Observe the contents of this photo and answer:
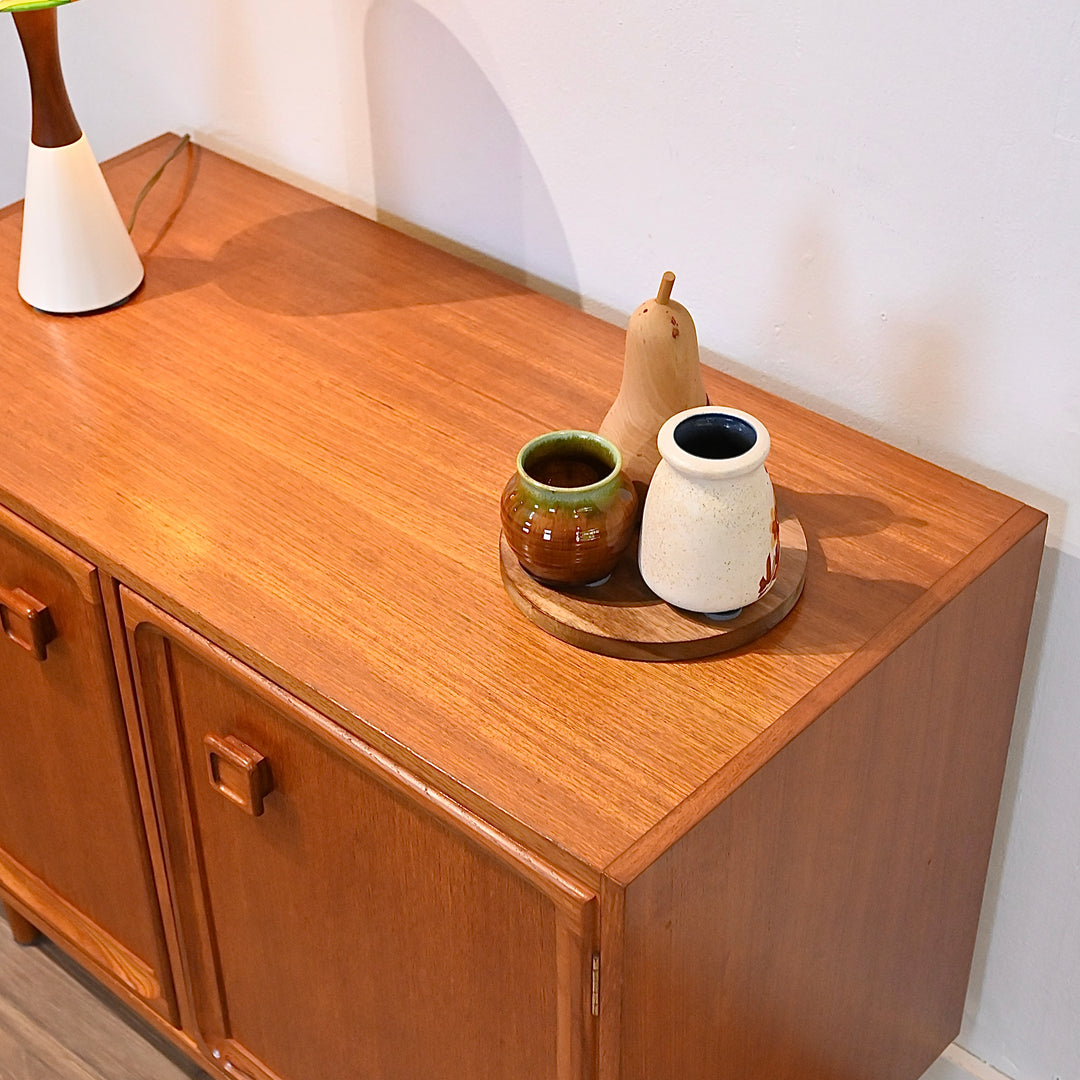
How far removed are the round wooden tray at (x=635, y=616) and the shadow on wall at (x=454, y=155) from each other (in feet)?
1.42

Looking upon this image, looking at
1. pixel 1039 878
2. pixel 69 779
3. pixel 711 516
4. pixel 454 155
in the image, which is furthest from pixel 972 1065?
pixel 454 155

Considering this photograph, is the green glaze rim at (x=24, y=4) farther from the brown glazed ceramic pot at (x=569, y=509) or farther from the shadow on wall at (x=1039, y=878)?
the shadow on wall at (x=1039, y=878)

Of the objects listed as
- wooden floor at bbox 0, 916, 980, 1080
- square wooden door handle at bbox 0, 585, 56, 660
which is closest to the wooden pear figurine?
square wooden door handle at bbox 0, 585, 56, 660

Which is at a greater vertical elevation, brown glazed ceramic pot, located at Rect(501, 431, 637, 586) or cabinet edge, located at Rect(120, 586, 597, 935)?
brown glazed ceramic pot, located at Rect(501, 431, 637, 586)

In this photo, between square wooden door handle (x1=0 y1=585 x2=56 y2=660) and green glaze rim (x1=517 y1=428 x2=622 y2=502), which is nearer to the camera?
green glaze rim (x1=517 y1=428 x2=622 y2=502)

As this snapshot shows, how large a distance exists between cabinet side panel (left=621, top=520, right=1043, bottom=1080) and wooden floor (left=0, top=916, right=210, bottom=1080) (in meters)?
0.74

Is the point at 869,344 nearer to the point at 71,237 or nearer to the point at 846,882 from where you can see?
the point at 846,882

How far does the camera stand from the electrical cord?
1.49 meters

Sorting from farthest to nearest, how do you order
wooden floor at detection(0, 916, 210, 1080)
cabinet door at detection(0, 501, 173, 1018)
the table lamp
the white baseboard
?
wooden floor at detection(0, 916, 210, 1080), the white baseboard, the table lamp, cabinet door at detection(0, 501, 173, 1018)

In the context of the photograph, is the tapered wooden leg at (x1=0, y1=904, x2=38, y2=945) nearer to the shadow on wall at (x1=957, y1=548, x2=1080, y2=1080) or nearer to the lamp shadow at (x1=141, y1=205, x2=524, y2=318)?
the lamp shadow at (x1=141, y1=205, x2=524, y2=318)

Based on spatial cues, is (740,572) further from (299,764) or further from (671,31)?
(671,31)

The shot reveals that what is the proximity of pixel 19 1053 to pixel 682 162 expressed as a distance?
1134 millimetres

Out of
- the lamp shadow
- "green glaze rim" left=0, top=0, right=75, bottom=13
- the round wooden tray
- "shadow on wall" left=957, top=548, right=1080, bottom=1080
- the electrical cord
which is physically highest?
"green glaze rim" left=0, top=0, right=75, bottom=13

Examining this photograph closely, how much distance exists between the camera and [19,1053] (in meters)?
1.58
